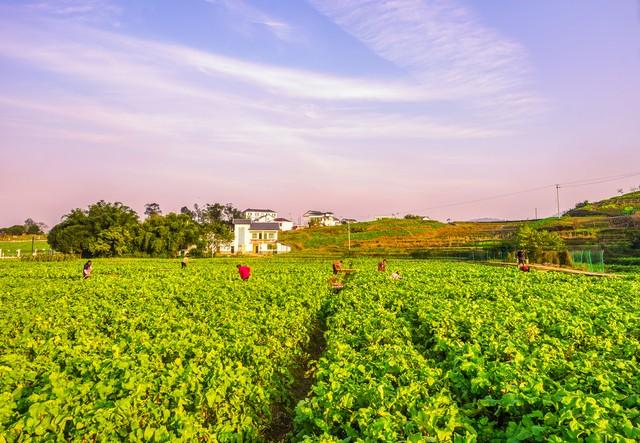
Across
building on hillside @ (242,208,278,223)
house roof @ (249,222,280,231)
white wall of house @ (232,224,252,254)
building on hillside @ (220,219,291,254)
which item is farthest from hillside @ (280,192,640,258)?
building on hillside @ (242,208,278,223)

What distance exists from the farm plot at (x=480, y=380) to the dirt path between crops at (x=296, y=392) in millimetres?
988

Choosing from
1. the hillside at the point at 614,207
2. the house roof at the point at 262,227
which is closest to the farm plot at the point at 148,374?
the house roof at the point at 262,227

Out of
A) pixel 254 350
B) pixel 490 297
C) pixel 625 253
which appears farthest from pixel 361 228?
pixel 254 350

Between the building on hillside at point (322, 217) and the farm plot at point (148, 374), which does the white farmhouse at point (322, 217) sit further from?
the farm plot at point (148, 374)

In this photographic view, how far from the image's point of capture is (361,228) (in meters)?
111

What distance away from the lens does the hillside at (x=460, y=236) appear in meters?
54.0

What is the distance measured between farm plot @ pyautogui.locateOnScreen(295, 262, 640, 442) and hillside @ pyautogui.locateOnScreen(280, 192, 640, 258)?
150 feet

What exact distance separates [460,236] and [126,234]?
203ft

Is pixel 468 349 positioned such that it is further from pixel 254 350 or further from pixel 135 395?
pixel 135 395

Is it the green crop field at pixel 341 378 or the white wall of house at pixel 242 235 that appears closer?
the green crop field at pixel 341 378

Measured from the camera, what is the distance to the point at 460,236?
83.0 m

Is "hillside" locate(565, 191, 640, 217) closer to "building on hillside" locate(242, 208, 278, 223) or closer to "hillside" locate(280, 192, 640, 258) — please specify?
"hillside" locate(280, 192, 640, 258)

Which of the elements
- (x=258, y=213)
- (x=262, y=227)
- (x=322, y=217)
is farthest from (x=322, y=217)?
(x=262, y=227)

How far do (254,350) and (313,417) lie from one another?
2.93 meters
